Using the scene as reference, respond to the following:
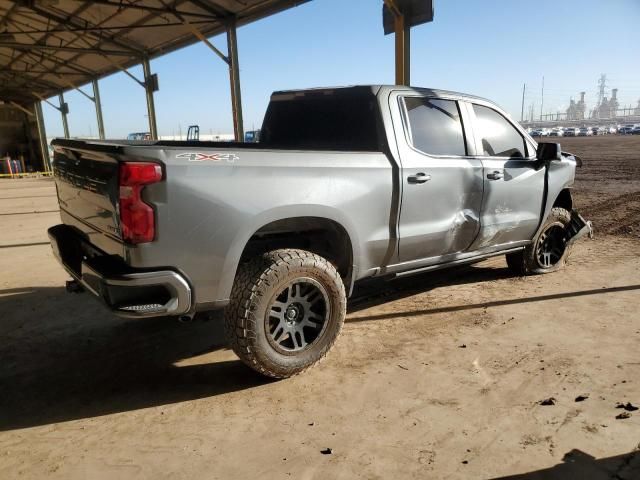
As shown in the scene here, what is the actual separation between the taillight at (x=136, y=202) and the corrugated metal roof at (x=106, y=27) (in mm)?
9111

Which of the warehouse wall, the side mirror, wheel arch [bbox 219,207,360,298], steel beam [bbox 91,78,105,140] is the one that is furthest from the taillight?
the warehouse wall

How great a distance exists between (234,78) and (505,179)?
10.3 meters

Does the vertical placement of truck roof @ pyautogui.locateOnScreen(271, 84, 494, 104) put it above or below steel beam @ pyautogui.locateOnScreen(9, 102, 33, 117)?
below

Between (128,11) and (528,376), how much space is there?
13.9m

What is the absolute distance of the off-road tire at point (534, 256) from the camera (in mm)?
5031

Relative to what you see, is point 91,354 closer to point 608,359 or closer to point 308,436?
point 308,436

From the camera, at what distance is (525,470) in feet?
7.02

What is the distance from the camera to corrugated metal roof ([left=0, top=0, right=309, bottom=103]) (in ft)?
39.0

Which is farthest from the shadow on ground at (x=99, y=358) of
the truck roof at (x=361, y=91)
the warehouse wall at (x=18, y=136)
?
the warehouse wall at (x=18, y=136)

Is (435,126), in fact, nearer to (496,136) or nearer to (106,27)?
(496,136)

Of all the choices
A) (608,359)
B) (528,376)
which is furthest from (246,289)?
(608,359)

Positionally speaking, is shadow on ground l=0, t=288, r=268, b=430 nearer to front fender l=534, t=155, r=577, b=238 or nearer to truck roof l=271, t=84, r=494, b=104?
truck roof l=271, t=84, r=494, b=104

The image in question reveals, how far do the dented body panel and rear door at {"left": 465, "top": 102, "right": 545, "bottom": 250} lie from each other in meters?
0.02

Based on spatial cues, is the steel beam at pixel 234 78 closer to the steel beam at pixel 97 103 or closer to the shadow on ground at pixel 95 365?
the shadow on ground at pixel 95 365
